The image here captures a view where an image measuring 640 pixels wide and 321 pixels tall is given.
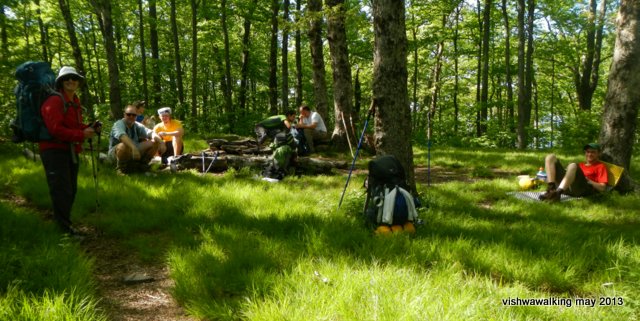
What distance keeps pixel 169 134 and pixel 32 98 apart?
15.8 feet

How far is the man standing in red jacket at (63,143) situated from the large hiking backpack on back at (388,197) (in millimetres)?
3535

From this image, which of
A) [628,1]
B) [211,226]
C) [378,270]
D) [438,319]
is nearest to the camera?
[438,319]

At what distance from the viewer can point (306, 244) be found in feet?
12.8

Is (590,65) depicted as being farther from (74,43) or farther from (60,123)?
(74,43)

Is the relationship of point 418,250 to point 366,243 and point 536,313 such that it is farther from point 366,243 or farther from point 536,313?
point 536,313

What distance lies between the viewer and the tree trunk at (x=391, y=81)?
5.26 m

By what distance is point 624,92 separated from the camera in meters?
6.82

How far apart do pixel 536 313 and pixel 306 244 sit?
2.12 m

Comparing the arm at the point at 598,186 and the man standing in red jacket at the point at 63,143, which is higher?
the man standing in red jacket at the point at 63,143

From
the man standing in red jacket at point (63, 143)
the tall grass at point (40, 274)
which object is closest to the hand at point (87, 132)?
the man standing in red jacket at point (63, 143)

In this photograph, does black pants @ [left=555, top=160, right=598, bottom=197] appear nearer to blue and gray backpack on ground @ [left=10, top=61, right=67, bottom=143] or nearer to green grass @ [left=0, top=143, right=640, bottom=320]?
green grass @ [left=0, top=143, right=640, bottom=320]

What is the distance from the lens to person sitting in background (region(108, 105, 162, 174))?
7.32 m

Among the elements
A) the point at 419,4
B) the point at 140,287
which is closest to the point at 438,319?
the point at 140,287

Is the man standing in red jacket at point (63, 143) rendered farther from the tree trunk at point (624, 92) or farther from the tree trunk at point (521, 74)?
the tree trunk at point (521, 74)
